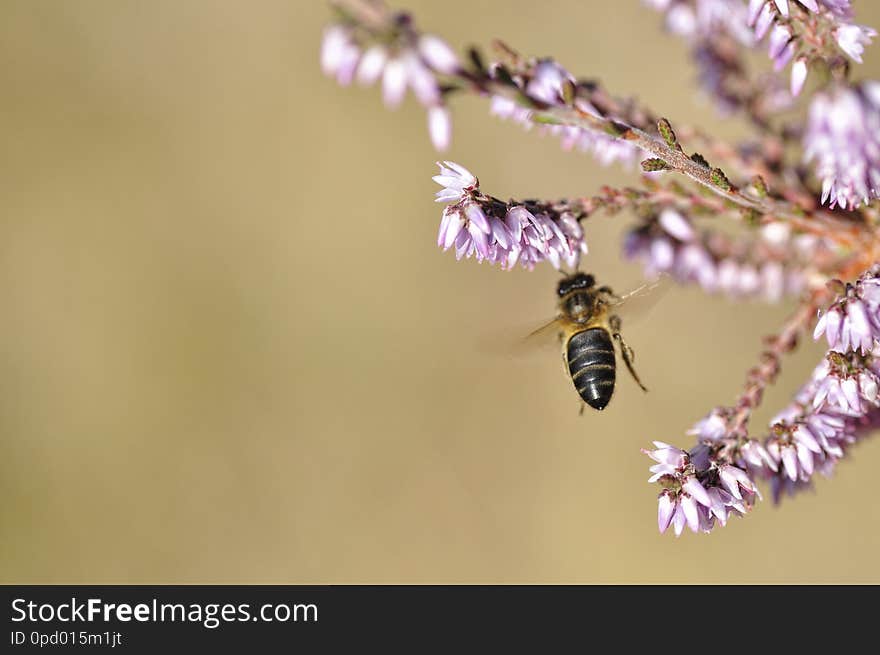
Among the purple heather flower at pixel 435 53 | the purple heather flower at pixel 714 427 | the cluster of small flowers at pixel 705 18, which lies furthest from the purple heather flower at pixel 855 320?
the purple heather flower at pixel 435 53

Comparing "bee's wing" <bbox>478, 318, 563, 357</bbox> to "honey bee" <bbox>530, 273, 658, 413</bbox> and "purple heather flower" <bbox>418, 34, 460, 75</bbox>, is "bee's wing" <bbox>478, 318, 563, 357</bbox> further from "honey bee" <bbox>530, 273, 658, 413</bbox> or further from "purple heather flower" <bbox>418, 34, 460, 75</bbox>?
"purple heather flower" <bbox>418, 34, 460, 75</bbox>

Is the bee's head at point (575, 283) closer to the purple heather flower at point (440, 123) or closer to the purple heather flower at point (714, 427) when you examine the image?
the purple heather flower at point (714, 427)

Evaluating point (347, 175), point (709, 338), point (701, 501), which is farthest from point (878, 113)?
point (347, 175)

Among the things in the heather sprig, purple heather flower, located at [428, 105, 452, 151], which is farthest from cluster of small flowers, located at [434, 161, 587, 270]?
purple heather flower, located at [428, 105, 452, 151]

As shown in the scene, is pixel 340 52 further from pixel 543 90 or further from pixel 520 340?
pixel 520 340

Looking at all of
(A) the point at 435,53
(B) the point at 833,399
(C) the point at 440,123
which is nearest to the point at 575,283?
(B) the point at 833,399

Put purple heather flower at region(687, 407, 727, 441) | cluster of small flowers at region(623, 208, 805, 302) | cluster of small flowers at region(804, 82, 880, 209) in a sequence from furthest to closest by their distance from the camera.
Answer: cluster of small flowers at region(623, 208, 805, 302) → purple heather flower at region(687, 407, 727, 441) → cluster of small flowers at region(804, 82, 880, 209)

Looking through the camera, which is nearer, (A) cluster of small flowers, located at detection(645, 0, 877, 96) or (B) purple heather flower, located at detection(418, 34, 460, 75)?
(B) purple heather flower, located at detection(418, 34, 460, 75)
